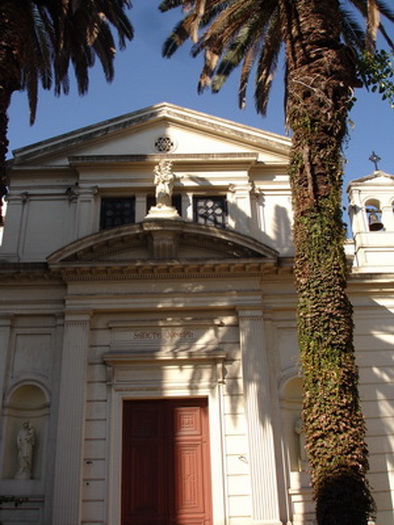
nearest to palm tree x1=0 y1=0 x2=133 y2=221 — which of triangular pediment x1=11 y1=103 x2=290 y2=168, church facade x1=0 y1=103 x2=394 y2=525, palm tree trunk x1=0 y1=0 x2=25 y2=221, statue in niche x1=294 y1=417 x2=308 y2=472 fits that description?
palm tree trunk x1=0 y1=0 x2=25 y2=221

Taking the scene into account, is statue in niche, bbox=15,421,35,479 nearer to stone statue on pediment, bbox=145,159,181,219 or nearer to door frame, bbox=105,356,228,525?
door frame, bbox=105,356,228,525

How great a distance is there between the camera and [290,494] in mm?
13242

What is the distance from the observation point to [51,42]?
1427cm

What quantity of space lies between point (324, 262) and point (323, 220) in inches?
30.0

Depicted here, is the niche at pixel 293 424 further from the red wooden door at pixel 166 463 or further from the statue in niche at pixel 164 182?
the statue in niche at pixel 164 182

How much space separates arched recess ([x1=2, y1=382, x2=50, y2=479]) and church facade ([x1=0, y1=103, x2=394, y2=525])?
0.03 m

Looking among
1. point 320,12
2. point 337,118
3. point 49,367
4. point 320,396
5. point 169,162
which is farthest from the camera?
point 169,162

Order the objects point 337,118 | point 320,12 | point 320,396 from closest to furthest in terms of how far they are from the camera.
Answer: point 320,396
point 337,118
point 320,12

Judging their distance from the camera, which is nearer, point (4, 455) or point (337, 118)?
point (337, 118)

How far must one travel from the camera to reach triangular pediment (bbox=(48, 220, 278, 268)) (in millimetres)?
14672

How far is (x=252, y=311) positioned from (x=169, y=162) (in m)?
4.78

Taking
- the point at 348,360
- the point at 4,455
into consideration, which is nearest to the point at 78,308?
the point at 4,455

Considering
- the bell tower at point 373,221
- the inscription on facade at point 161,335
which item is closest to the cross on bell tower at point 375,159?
the bell tower at point 373,221

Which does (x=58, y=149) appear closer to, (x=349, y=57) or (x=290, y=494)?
(x=349, y=57)
